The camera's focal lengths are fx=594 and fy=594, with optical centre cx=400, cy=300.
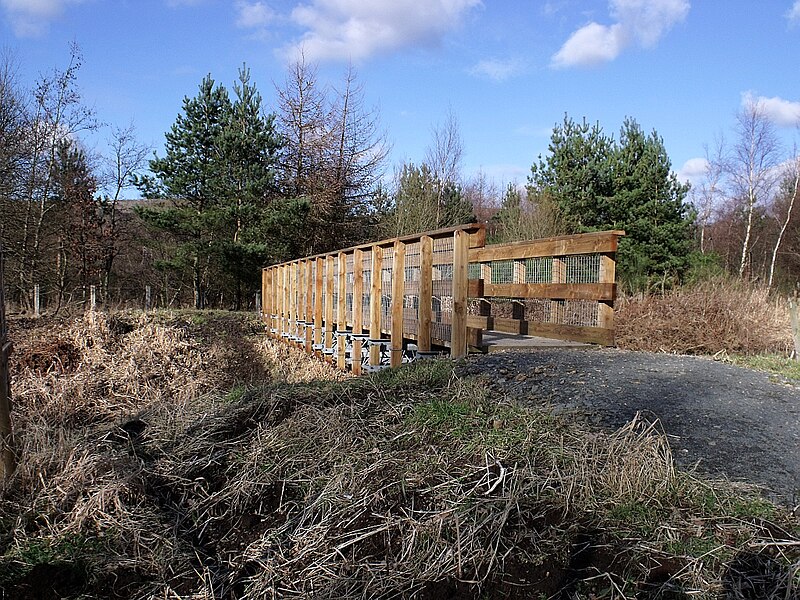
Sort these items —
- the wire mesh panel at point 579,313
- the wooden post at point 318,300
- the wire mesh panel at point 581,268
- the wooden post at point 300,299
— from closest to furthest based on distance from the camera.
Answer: the wire mesh panel at point 581,268 → the wire mesh panel at point 579,313 → the wooden post at point 318,300 → the wooden post at point 300,299

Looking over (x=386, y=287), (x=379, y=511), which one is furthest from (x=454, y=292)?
(x=379, y=511)

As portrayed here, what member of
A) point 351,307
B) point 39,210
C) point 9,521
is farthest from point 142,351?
point 39,210

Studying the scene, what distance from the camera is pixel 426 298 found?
6.00 meters

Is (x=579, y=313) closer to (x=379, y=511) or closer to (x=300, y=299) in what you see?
(x=379, y=511)

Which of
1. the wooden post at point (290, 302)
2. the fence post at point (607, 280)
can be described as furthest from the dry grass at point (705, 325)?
the wooden post at point (290, 302)

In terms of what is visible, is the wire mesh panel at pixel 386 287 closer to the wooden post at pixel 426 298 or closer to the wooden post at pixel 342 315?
the wooden post at pixel 426 298

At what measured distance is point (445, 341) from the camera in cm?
580

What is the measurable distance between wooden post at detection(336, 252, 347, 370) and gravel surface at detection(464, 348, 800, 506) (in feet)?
14.0

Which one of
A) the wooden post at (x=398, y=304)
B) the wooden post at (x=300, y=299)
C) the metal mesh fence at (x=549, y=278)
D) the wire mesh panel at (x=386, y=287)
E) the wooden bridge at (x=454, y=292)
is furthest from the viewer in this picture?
the wooden post at (x=300, y=299)

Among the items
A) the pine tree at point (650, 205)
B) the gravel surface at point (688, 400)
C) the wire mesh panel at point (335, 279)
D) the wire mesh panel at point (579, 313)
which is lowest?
the gravel surface at point (688, 400)

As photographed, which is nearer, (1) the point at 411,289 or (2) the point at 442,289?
(2) the point at 442,289

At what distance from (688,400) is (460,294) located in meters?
2.31

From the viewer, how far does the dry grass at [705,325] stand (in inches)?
351

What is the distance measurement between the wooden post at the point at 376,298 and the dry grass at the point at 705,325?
418cm
